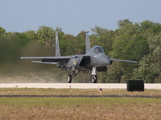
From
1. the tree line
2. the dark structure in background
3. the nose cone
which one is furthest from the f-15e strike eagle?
the dark structure in background

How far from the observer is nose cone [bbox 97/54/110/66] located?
35.5 meters

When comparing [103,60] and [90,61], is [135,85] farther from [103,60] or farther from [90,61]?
[90,61]

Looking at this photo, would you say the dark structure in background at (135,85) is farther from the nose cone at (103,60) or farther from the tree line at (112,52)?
the tree line at (112,52)

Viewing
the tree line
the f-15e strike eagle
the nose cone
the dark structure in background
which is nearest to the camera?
the dark structure in background

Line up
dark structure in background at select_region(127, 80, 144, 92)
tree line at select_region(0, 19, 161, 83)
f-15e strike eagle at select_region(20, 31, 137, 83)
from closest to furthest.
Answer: dark structure in background at select_region(127, 80, 144, 92) → f-15e strike eagle at select_region(20, 31, 137, 83) → tree line at select_region(0, 19, 161, 83)

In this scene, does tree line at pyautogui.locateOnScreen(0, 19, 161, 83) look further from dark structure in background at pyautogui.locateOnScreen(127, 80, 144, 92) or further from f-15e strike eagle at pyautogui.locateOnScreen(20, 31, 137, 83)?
dark structure in background at pyautogui.locateOnScreen(127, 80, 144, 92)

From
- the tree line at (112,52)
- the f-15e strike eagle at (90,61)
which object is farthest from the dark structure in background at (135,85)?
the tree line at (112,52)

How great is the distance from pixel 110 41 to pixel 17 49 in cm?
3426

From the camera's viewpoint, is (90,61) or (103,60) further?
(90,61)

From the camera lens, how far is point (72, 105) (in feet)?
55.3

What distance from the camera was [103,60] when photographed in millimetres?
35656

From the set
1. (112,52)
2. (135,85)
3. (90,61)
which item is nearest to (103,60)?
(90,61)

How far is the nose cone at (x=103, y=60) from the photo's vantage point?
35.5 meters

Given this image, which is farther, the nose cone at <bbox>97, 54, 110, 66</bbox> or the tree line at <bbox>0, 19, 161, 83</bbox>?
the tree line at <bbox>0, 19, 161, 83</bbox>
